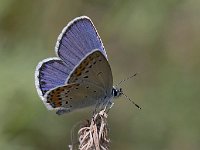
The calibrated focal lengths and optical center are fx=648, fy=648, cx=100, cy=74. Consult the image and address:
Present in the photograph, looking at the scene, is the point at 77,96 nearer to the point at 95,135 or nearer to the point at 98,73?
the point at 98,73

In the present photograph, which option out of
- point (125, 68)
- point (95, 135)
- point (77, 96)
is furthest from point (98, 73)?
point (125, 68)

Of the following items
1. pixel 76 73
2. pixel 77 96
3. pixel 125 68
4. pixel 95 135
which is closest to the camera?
pixel 95 135

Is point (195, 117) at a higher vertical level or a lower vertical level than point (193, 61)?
lower

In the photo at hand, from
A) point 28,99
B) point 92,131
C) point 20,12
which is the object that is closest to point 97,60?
point 92,131

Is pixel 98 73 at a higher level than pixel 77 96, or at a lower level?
higher

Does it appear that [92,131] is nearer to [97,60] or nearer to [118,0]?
[97,60]

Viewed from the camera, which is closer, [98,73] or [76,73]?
[76,73]
